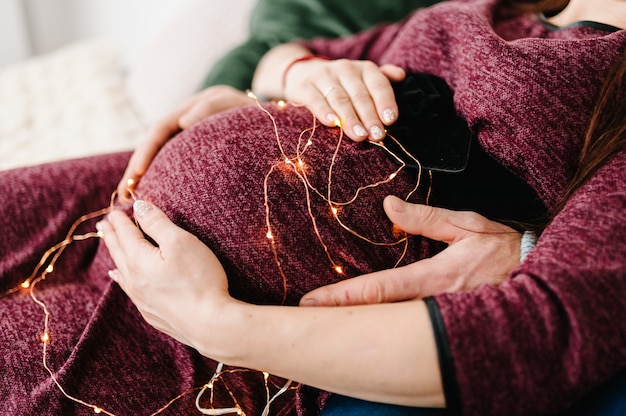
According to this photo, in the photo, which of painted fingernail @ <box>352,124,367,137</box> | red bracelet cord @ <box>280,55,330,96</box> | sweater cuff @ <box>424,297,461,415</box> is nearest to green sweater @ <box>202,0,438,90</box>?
red bracelet cord @ <box>280,55,330,96</box>

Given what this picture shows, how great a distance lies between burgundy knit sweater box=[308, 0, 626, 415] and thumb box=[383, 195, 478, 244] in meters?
0.11

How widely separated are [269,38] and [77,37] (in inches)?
64.4

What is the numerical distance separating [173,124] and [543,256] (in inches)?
28.1

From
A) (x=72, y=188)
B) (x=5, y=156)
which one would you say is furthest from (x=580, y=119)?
(x=5, y=156)

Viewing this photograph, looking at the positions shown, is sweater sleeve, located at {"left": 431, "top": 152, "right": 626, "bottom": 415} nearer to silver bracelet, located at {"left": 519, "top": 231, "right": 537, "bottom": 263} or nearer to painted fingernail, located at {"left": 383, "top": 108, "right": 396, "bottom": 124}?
silver bracelet, located at {"left": 519, "top": 231, "right": 537, "bottom": 263}

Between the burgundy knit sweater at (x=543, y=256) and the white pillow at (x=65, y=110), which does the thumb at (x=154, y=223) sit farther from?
the white pillow at (x=65, y=110)

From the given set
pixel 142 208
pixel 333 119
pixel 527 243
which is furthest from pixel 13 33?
pixel 527 243

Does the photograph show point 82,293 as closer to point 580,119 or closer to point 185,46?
point 580,119

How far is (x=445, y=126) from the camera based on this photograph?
839 millimetres

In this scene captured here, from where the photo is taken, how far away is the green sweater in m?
1.39

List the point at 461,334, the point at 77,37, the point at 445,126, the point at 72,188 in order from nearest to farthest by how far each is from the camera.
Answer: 1. the point at 461,334
2. the point at 445,126
3. the point at 72,188
4. the point at 77,37

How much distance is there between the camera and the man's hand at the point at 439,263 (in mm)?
724

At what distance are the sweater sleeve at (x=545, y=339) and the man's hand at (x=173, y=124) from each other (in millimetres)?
601

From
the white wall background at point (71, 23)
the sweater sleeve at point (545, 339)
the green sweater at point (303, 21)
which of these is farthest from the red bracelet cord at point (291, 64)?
the white wall background at point (71, 23)
